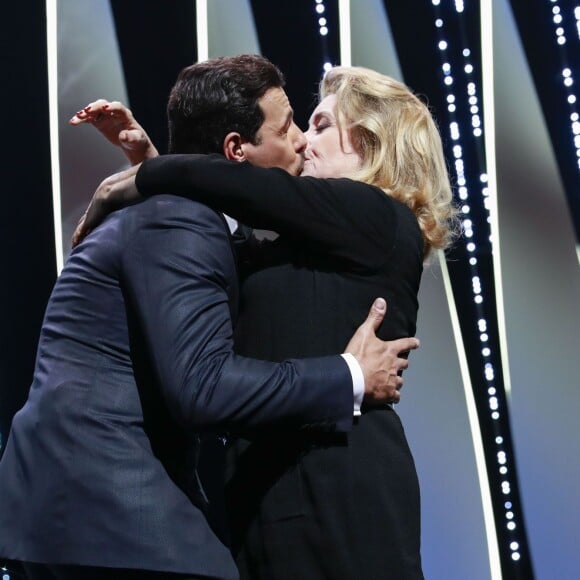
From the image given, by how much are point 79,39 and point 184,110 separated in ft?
3.28

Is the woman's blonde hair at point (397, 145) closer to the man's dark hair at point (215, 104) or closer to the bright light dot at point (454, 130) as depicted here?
the man's dark hair at point (215, 104)

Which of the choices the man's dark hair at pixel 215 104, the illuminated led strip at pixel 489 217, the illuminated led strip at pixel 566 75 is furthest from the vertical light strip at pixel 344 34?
the man's dark hair at pixel 215 104

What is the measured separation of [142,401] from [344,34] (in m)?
1.49

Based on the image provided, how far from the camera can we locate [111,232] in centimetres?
138

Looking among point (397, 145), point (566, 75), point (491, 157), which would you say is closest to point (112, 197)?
point (397, 145)

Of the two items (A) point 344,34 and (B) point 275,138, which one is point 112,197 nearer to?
(B) point 275,138

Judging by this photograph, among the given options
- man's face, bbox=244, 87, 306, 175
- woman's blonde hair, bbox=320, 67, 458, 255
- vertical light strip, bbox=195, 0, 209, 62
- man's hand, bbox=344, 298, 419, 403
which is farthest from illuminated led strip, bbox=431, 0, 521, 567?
man's hand, bbox=344, 298, 419, 403

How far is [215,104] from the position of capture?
1.54 m

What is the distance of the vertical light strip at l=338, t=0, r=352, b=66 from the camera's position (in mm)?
2504

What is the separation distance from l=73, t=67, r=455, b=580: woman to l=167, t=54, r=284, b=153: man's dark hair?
0.15 metres

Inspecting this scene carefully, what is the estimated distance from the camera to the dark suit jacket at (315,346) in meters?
1.38

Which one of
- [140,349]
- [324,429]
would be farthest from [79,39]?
[324,429]

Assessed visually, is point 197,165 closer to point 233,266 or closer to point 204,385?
point 233,266

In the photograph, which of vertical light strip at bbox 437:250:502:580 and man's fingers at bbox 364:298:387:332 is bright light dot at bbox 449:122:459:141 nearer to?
vertical light strip at bbox 437:250:502:580
